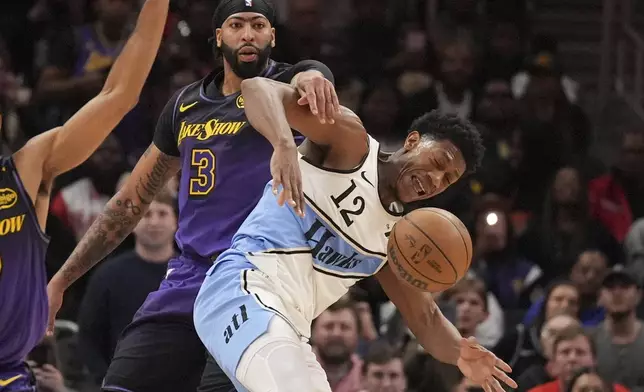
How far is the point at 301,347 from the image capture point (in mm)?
4738

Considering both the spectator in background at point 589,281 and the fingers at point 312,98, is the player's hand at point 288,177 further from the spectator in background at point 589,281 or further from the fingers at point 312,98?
the spectator in background at point 589,281

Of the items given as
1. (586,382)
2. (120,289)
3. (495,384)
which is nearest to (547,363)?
(586,382)

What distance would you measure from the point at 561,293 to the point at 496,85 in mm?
3357

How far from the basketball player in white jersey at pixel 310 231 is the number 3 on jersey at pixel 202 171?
49 cm

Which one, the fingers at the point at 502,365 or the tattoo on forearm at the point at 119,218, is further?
the tattoo on forearm at the point at 119,218

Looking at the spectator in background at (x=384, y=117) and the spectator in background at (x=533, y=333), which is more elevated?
the spectator in background at (x=384, y=117)

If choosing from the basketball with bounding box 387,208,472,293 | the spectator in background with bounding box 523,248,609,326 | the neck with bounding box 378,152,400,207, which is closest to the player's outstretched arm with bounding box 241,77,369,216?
the neck with bounding box 378,152,400,207

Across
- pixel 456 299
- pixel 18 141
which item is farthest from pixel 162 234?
pixel 18 141

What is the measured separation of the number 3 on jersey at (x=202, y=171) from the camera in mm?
5590

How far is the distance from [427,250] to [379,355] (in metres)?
3.10

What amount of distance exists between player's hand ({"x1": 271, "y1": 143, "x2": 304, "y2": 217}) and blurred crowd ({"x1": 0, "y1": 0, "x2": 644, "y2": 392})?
3376mm

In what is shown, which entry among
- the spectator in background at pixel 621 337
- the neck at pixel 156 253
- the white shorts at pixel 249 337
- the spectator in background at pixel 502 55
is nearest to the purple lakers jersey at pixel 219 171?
the white shorts at pixel 249 337

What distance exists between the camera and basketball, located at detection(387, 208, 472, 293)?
493 centimetres

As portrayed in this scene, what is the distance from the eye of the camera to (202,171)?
5617mm
